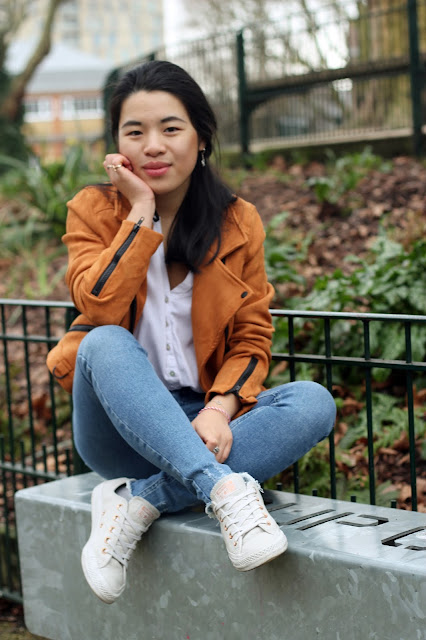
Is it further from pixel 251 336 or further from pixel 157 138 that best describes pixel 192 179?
pixel 251 336

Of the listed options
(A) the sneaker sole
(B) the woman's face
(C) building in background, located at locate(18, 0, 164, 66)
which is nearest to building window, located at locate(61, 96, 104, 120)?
(C) building in background, located at locate(18, 0, 164, 66)

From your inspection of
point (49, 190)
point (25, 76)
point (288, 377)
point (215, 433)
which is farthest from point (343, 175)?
point (25, 76)

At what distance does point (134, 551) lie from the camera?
8.10 feet

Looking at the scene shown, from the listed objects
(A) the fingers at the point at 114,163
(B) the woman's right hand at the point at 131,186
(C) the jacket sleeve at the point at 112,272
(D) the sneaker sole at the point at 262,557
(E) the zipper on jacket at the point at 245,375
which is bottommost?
(D) the sneaker sole at the point at 262,557

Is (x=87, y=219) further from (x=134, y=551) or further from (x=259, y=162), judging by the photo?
(x=259, y=162)

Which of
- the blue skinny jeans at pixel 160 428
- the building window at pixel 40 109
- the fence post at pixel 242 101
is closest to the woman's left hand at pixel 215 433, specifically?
the blue skinny jeans at pixel 160 428

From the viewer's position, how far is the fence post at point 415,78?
827 centimetres

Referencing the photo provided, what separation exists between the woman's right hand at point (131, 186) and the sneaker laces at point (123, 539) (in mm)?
949

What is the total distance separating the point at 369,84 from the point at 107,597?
8.05 metres

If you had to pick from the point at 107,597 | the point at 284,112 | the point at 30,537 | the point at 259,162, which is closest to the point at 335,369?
the point at 30,537

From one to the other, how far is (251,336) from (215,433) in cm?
47

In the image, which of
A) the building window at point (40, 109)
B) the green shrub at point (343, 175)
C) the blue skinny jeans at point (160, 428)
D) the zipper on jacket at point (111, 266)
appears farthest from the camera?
the building window at point (40, 109)

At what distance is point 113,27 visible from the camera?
3856 inches

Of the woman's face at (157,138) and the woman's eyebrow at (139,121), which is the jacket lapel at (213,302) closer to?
the woman's face at (157,138)
